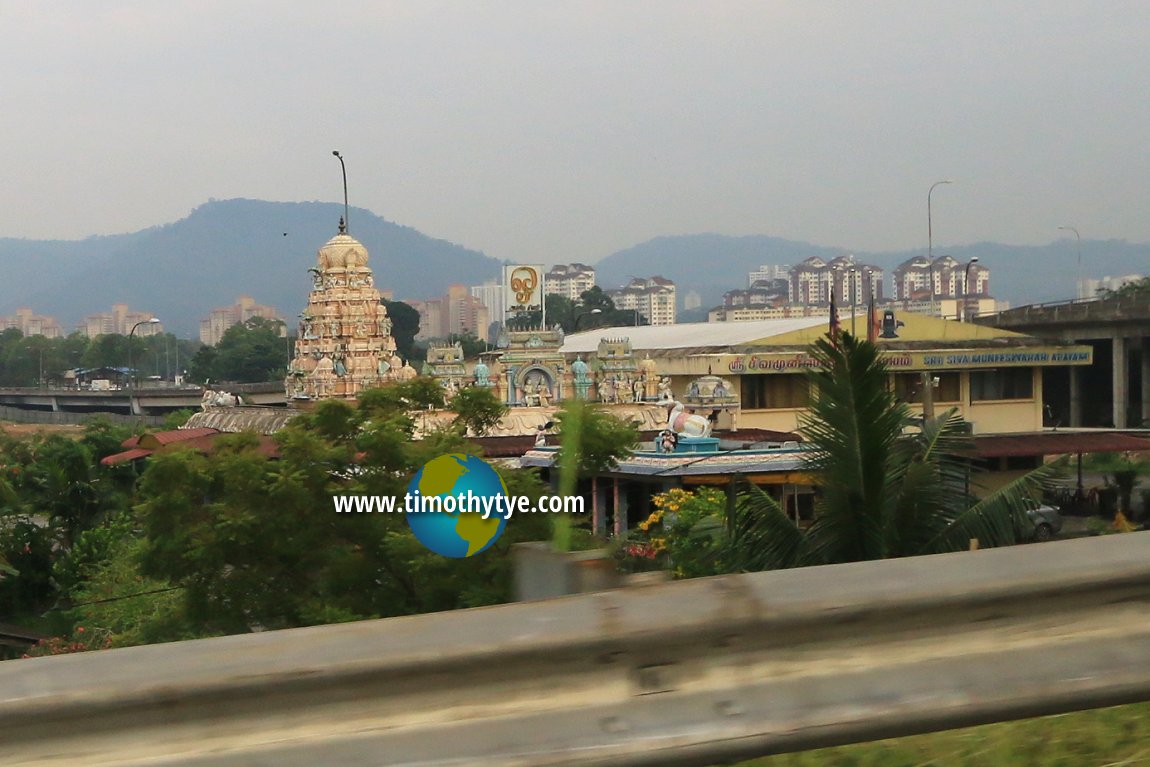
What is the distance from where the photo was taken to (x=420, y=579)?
1585 cm

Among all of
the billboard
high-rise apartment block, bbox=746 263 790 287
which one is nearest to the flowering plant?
the billboard

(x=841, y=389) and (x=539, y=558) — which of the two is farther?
(x=841, y=389)

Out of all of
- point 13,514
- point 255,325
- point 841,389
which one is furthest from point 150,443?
point 255,325

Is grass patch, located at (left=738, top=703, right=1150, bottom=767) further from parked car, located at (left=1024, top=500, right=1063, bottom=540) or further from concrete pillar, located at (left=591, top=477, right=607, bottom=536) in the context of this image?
concrete pillar, located at (left=591, top=477, right=607, bottom=536)

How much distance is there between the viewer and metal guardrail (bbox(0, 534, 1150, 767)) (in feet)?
8.30

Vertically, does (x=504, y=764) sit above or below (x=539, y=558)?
below

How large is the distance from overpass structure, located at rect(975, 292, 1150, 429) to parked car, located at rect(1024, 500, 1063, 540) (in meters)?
33.5

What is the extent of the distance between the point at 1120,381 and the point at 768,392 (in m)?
22.7

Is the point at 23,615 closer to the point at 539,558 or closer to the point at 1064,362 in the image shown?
the point at 539,558

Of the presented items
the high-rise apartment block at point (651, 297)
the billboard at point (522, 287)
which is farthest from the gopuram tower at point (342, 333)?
the high-rise apartment block at point (651, 297)

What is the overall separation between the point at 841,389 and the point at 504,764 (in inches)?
238

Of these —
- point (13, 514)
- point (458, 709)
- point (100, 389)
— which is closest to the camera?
point (458, 709)
